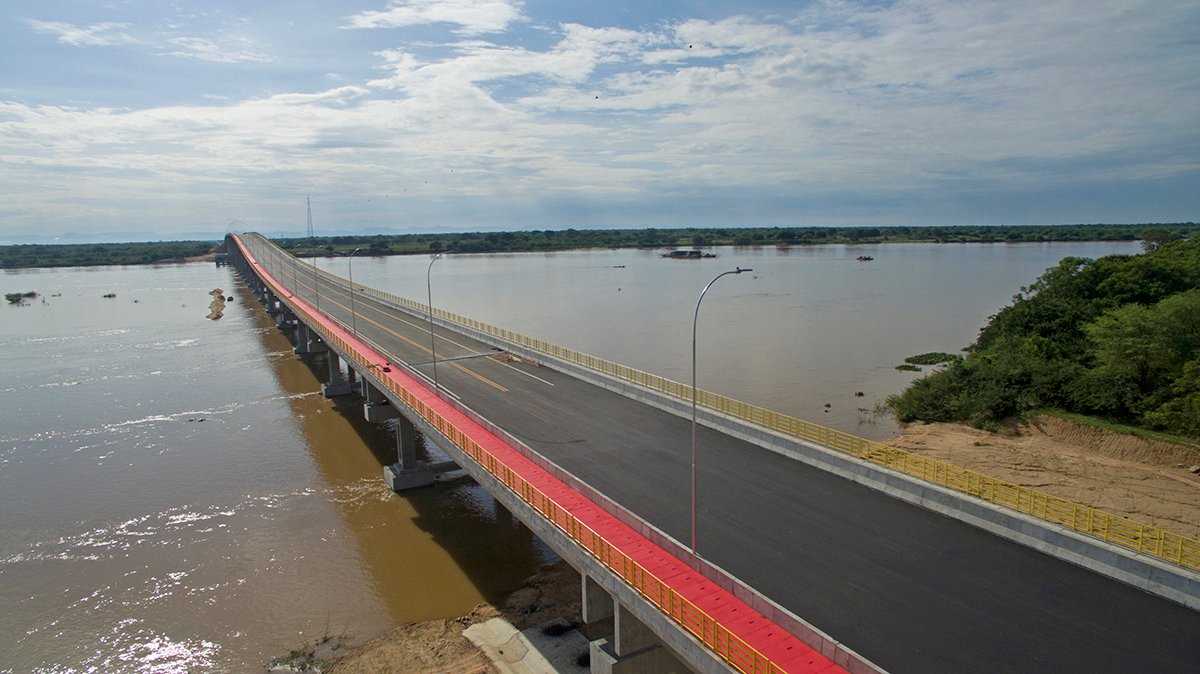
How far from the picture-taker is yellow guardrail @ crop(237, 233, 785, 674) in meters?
12.2

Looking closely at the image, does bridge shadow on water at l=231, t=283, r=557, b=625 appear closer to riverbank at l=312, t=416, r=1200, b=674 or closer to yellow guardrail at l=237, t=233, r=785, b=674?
riverbank at l=312, t=416, r=1200, b=674

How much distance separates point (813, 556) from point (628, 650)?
4766 millimetres

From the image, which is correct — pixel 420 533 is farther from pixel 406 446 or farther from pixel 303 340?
pixel 303 340

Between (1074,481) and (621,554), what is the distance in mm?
22637

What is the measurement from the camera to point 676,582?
14.8m

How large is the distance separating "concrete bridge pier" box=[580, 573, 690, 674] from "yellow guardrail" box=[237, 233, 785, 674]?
2.95 ft

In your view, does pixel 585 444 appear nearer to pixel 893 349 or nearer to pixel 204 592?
pixel 204 592

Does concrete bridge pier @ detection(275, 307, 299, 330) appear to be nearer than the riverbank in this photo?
No

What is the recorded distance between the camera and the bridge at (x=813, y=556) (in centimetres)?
1277

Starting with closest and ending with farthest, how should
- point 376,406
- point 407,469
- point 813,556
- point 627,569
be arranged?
point 627,569 < point 813,556 < point 407,469 < point 376,406

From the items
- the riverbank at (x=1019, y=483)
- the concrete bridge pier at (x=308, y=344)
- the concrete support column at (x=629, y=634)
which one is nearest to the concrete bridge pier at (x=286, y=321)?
the concrete bridge pier at (x=308, y=344)

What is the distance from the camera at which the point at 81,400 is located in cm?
4938

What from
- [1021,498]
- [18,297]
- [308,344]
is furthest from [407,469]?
[18,297]

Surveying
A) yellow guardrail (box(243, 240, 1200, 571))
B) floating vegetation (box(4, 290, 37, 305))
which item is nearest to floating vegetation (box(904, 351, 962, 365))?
yellow guardrail (box(243, 240, 1200, 571))
